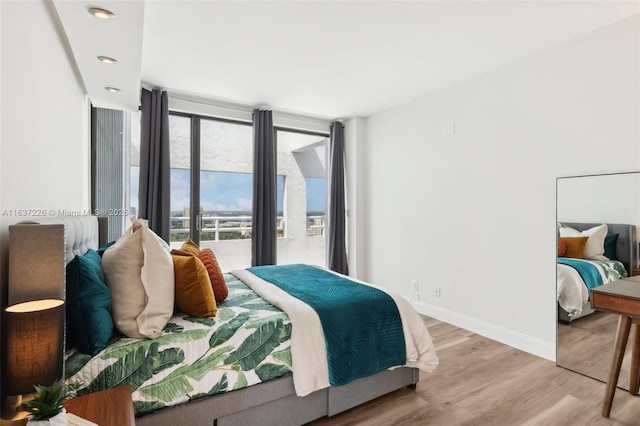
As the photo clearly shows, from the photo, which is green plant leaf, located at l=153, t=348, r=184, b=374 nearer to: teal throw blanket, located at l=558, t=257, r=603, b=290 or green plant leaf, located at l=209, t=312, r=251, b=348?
green plant leaf, located at l=209, t=312, r=251, b=348

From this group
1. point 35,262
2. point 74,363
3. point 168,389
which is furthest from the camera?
point 168,389

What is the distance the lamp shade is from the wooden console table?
8.98 feet

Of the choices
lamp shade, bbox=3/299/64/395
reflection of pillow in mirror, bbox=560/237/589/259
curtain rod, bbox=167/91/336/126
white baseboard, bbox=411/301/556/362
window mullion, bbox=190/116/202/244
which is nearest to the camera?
lamp shade, bbox=3/299/64/395

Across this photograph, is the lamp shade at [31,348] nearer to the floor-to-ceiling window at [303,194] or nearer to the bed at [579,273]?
the bed at [579,273]

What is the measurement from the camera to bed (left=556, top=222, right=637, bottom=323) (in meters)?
2.33

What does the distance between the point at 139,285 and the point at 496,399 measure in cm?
231

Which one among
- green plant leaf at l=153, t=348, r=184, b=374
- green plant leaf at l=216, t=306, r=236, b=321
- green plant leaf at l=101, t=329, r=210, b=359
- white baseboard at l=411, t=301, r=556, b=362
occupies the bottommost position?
white baseboard at l=411, t=301, r=556, b=362

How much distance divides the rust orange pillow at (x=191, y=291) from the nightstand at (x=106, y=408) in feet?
1.88

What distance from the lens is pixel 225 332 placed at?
172 cm

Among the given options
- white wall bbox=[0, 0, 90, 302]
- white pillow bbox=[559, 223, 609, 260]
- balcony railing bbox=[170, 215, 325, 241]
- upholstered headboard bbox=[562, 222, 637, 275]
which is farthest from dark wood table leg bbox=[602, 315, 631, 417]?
balcony railing bbox=[170, 215, 325, 241]

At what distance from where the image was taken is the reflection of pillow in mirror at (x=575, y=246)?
8.43 feet

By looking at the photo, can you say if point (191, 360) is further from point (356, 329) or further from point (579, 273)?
point (579, 273)

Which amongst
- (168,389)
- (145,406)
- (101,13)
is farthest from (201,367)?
(101,13)

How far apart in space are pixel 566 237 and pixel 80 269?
3280 mm
